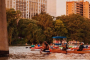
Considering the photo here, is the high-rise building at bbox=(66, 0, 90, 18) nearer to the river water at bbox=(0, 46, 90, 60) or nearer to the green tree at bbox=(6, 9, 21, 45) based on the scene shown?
the green tree at bbox=(6, 9, 21, 45)

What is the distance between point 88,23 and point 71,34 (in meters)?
8.92

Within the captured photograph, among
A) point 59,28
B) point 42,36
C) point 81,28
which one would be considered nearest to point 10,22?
point 42,36

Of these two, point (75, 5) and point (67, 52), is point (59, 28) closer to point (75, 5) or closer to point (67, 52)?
point (67, 52)

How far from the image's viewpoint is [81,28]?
268 feet

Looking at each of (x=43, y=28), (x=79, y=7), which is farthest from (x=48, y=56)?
(x=79, y=7)

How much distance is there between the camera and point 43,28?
3179 inches

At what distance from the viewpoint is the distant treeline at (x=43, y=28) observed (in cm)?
7375

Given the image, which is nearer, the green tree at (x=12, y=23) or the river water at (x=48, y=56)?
the river water at (x=48, y=56)

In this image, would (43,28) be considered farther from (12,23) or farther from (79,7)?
(79,7)

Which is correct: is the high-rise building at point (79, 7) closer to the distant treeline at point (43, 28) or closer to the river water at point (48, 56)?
the distant treeline at point (43, 28)

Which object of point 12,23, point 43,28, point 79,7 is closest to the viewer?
point 12,23

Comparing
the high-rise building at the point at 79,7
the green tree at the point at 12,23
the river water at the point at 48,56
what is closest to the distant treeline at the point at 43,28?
the green tree at the point at 12,23

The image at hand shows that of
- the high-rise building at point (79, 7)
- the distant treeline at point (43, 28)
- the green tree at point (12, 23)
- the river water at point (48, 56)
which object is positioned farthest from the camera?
the high-rise building at point (79, 7)

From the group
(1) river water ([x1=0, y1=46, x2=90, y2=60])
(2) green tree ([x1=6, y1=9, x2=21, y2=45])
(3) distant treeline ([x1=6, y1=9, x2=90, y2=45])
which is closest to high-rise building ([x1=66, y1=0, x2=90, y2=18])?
(3) distant treeline ([x1=6, y1=9, x2=90, y2=45])
